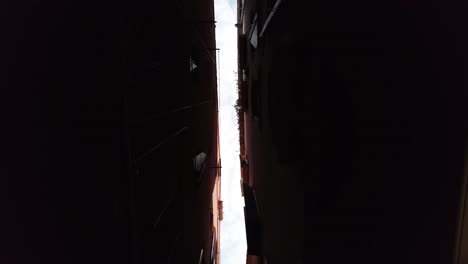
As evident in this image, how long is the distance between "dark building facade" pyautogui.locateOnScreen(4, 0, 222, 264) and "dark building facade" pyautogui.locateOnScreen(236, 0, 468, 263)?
1910 millimetres

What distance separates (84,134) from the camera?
6.17 feet

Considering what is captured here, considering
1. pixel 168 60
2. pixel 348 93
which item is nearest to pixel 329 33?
pixel 348 93

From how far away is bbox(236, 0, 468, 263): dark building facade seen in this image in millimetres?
1434

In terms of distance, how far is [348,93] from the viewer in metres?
2.29

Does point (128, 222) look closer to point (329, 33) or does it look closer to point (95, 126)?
point (95, 126)

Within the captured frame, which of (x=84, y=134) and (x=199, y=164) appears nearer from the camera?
(x=84, y=134)

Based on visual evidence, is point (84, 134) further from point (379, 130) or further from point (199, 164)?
point (199, 164)

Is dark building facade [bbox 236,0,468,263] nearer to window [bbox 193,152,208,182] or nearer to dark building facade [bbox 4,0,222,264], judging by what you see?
dark building facade [bbox 4,0,222,264]

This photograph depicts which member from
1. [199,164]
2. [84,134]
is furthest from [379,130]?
[199,164]

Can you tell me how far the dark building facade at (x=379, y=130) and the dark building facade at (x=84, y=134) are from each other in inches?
75.2

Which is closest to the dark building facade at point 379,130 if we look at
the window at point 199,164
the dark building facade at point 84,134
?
the dark building facade at point 84,134

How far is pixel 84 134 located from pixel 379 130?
6.92 feet

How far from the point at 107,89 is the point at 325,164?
2142 millimetres

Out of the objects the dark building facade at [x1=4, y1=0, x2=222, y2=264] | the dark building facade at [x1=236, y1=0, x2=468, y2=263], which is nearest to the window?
the dark building facade at [x1=4, y1=0, x2=222, y2=264]
